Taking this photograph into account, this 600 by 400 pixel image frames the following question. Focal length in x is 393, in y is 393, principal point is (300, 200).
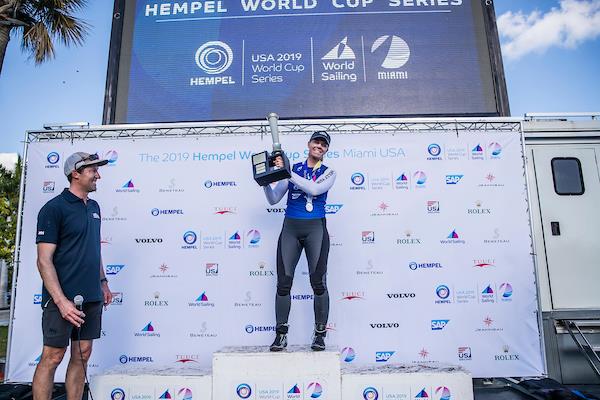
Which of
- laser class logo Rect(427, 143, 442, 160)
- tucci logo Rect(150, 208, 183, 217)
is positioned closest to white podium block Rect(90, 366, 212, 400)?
tucci logo Rect(150, 208, 183, 217)

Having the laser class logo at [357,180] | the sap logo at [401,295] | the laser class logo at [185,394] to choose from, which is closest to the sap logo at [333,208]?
the laser class logo at [357,180]

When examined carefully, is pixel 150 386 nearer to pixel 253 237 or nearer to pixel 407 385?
pixel 253 237

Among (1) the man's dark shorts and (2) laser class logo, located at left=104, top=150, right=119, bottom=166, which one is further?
(2) laser class logo, located at left=104, top=150, right=119, bottom=166

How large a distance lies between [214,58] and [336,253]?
284cm

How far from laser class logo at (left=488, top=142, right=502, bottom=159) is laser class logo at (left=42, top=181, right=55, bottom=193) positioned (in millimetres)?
4665

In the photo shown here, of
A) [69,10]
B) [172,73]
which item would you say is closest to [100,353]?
[172,73]

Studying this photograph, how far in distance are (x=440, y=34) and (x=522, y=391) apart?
4.07 metres

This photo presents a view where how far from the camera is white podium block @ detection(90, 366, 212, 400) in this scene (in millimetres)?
2982

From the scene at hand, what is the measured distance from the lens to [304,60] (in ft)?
16.0

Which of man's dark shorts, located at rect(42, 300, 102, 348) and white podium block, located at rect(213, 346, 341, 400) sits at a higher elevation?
man's dark shorts, located at rect(42, 300, 102, 348)

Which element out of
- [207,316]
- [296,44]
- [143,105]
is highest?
[296,44]

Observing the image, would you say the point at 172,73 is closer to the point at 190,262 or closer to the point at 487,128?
the point at 190,262

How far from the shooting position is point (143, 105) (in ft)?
15.9

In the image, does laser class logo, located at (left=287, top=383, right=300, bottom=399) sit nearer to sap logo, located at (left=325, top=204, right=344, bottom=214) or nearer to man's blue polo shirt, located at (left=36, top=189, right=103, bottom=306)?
man's blue polo shirt, located at (left=36, top=189, right=103, bottom=306)
